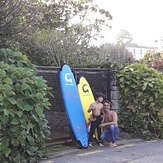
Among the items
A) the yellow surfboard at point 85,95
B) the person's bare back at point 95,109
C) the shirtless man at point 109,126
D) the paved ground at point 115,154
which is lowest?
the paved ground at point 115,154

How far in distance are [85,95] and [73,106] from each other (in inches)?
27.3

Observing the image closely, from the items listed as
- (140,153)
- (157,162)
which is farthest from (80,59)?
(157,162)

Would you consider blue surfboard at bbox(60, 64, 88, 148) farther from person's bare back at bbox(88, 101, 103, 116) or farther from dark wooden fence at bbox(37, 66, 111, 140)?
dark wooden fence at bbox(37, 66, 111, 140)

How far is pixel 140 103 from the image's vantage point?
9391mm

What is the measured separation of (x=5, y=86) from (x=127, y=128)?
4.94 meters

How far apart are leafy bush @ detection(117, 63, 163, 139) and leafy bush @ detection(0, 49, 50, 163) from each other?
370 centimetres

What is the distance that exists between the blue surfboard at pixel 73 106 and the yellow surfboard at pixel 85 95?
0.19m

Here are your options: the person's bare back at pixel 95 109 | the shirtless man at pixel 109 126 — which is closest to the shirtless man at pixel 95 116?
the person's bare back at pixel 95 109

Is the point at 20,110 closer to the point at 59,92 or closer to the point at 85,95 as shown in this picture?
the point at 85,95

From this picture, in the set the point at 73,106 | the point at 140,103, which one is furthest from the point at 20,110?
the point at 140,103

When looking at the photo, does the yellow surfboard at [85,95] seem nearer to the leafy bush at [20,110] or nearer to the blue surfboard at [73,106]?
the blue surfboard at [73,106]

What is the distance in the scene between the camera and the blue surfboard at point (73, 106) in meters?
7.82

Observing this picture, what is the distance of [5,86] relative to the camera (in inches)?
219

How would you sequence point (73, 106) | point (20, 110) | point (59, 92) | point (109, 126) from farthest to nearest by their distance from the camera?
point (59, 92) < point (109, 126) < point (73, 106) < point (20, 110)
